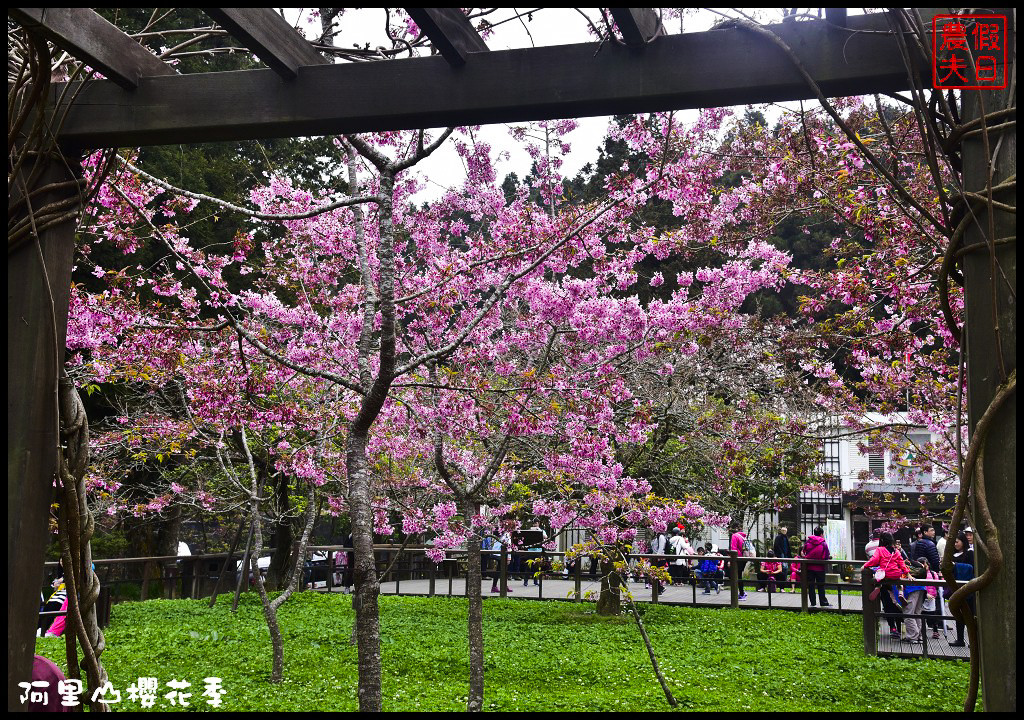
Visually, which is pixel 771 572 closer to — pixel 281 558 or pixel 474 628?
pixel 474 628

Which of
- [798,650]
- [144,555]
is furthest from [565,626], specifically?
[144,555]

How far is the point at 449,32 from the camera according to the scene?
2.29 metres

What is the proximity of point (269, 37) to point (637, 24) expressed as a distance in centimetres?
107

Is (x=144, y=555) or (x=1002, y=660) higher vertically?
(x=1002, y=660)

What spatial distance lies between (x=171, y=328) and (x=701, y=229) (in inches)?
156

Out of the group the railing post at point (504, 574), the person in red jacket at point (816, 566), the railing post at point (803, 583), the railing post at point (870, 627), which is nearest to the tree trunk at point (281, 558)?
the railing post at point (504, 574)

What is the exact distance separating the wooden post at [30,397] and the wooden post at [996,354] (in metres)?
A: 2.49

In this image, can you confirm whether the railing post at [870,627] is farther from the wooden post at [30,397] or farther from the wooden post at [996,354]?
the wooden post at [30,397]

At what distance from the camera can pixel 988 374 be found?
6.12 feet

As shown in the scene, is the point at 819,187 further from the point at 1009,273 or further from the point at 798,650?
the point at 798,650

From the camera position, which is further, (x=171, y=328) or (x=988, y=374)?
(x=171, y=328)

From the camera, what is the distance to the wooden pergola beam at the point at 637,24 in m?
2.11

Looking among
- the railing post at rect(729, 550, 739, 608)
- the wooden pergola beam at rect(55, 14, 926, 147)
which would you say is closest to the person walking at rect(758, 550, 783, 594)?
the railing post at rect(729, 550, 739, 608)

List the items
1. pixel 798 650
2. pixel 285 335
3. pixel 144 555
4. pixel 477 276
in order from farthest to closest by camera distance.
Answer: pixel 144 555 < pixel 798 650 < pixel 285 335 < pixel 477 276
